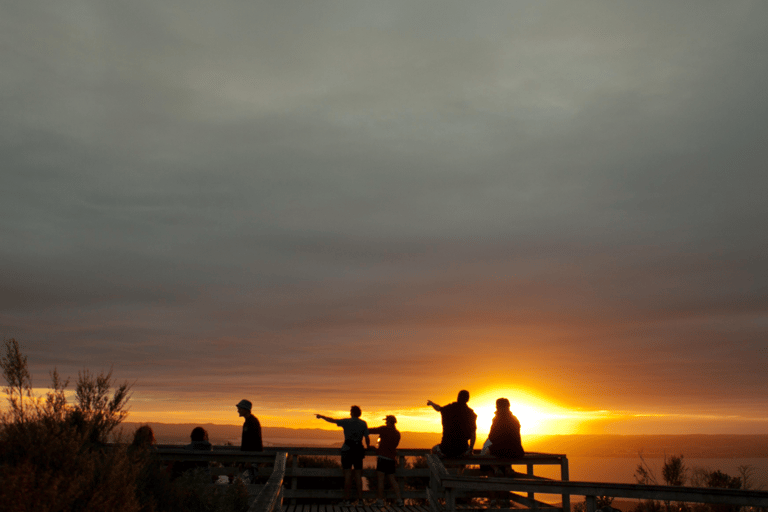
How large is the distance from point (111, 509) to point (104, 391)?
3.67 meters

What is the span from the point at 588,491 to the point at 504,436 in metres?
4.40

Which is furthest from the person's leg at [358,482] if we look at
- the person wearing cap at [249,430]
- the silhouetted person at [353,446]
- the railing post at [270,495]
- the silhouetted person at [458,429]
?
the railing post at [270,495]

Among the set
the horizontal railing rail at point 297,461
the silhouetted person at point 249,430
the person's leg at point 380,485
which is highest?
the silhouetted person at point 249,430

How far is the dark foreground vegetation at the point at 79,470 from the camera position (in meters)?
4.32

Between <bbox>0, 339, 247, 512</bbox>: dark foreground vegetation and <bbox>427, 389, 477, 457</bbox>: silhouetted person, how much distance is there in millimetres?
4575

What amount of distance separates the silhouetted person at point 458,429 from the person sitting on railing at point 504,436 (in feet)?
1.15

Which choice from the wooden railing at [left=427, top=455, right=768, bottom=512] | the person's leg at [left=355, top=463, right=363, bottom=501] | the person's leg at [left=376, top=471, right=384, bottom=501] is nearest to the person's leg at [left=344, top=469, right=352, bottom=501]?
the person's leg at [left=355, top=463, right=363, bottom=501]

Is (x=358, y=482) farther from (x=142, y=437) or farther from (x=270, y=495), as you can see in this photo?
(x=270, y=495)

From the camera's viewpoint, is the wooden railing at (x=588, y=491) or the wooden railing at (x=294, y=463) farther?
the wooden railing at (x=294, y=463)

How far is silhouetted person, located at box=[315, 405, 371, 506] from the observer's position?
11.2 metres

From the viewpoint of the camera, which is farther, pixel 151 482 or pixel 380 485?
pixel 380 485

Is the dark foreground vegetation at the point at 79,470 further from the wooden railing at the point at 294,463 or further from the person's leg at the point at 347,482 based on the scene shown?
the person's leg at the point at 347,482

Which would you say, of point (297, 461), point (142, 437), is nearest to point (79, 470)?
point (142, 437)

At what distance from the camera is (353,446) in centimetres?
1121
